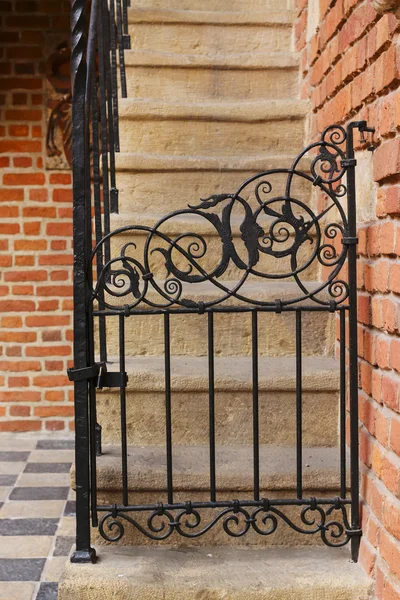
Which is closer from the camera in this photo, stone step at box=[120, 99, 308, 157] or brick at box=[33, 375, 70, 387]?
stone step at box=[120, 99, 308, 157]

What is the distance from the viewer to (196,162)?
9.03ft

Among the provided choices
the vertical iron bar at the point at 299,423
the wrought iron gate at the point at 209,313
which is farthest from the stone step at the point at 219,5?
the vertical iron bar at the point at 299,423

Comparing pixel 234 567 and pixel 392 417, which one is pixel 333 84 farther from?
pixel 234 567

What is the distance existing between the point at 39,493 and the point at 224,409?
1295 millimetres

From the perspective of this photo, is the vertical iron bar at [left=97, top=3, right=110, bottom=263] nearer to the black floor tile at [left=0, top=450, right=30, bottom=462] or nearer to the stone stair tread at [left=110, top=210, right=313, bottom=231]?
the stone stair tread at [left=110, top=210, right=313, bottom=231]

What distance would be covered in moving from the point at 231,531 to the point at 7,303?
2787 millimetres

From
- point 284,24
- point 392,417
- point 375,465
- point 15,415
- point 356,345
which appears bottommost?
point 15,415

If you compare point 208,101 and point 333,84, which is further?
point 208,101

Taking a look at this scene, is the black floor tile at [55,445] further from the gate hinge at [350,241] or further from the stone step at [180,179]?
the gate hinge at [350,241]

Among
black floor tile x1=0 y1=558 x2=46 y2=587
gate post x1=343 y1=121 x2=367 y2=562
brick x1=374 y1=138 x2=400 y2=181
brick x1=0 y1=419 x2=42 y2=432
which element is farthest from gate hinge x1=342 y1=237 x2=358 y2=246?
brick x1=0 y1=419 x2=42 y2=432

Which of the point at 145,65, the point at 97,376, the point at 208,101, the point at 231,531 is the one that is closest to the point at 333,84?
the point at 208,101

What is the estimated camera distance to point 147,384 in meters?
2.13

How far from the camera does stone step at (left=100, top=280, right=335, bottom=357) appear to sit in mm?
2330

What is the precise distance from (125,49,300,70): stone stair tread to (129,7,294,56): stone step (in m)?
0.15
